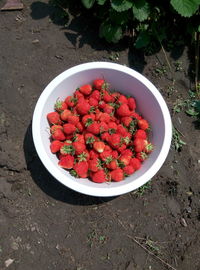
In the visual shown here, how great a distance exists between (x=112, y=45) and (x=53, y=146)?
720 mm

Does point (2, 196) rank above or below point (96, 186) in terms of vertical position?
below

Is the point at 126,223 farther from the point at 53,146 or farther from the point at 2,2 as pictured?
the point at 2,2

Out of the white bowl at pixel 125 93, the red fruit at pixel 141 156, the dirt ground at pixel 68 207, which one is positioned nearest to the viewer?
the white bowl at pixel 125 93

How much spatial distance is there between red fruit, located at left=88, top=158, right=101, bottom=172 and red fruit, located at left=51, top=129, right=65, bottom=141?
0.56 feet

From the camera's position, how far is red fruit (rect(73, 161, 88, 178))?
1541 mm

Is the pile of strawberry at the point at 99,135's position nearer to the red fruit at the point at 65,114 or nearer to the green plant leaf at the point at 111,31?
the red fruit at the point at 65,114

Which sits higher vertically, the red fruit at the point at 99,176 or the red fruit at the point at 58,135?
the red fruit at the point at 58,135

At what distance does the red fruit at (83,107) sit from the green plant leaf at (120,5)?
→ 0.47 metres

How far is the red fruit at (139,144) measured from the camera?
5.16 feet

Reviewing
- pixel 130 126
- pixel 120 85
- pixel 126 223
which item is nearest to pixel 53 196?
pixel 126 223

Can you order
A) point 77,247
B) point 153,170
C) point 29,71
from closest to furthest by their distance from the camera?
point 153,170 → point 77,247 → point 29,71

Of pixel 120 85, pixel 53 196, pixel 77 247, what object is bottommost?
pixel 77 247

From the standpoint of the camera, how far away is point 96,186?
5.07 ft

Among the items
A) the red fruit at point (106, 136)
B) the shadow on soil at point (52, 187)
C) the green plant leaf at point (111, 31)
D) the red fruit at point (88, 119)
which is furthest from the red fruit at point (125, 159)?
the green plant leaf at point (111, 31)
